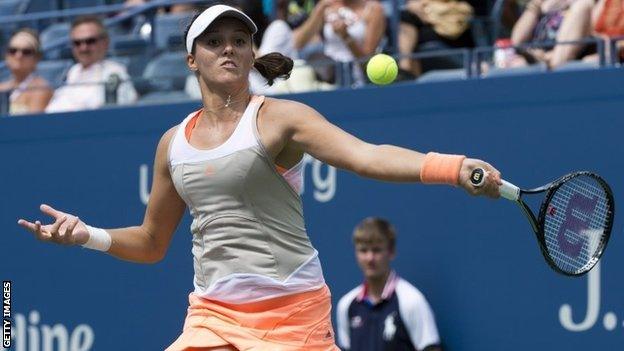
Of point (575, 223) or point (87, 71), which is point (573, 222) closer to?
point (575, 223)

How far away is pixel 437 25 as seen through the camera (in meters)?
7.39

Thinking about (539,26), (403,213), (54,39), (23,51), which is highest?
(54,39)

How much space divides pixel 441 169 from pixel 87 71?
4.86 metres

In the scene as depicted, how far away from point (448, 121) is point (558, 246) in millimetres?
2296

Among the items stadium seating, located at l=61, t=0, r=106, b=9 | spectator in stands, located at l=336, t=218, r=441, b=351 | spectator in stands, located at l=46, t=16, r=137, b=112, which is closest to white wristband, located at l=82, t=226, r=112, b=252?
spectator in stands, located at l=336, t=218, r=441, b=351

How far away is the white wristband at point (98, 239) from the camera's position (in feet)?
14.2

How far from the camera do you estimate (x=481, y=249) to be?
6.36 metres

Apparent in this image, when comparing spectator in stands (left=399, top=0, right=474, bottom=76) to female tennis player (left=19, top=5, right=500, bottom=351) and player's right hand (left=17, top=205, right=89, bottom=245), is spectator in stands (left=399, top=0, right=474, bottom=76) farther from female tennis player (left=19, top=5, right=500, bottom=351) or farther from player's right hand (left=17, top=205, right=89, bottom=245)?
player's right hand (left=17, top=205, right=89, bottom=245)

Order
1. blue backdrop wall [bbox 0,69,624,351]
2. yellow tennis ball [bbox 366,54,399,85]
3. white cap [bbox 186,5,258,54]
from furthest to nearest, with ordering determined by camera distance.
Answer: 1. blue backdrop wall [bbox 0,69,624,351]
2. yellow tennis ball [bbox 366,54,399,85]
3. white cap [bbox 186,5,258,54]

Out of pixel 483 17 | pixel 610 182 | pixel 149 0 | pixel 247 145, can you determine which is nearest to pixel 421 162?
pixel 247 145

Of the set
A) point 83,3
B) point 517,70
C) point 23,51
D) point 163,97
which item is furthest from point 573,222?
point 83,3

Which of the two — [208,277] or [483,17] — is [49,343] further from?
[208,277]

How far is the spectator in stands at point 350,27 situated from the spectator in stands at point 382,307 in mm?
1011

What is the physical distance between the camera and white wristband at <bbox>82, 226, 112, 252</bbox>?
4.34 meters
